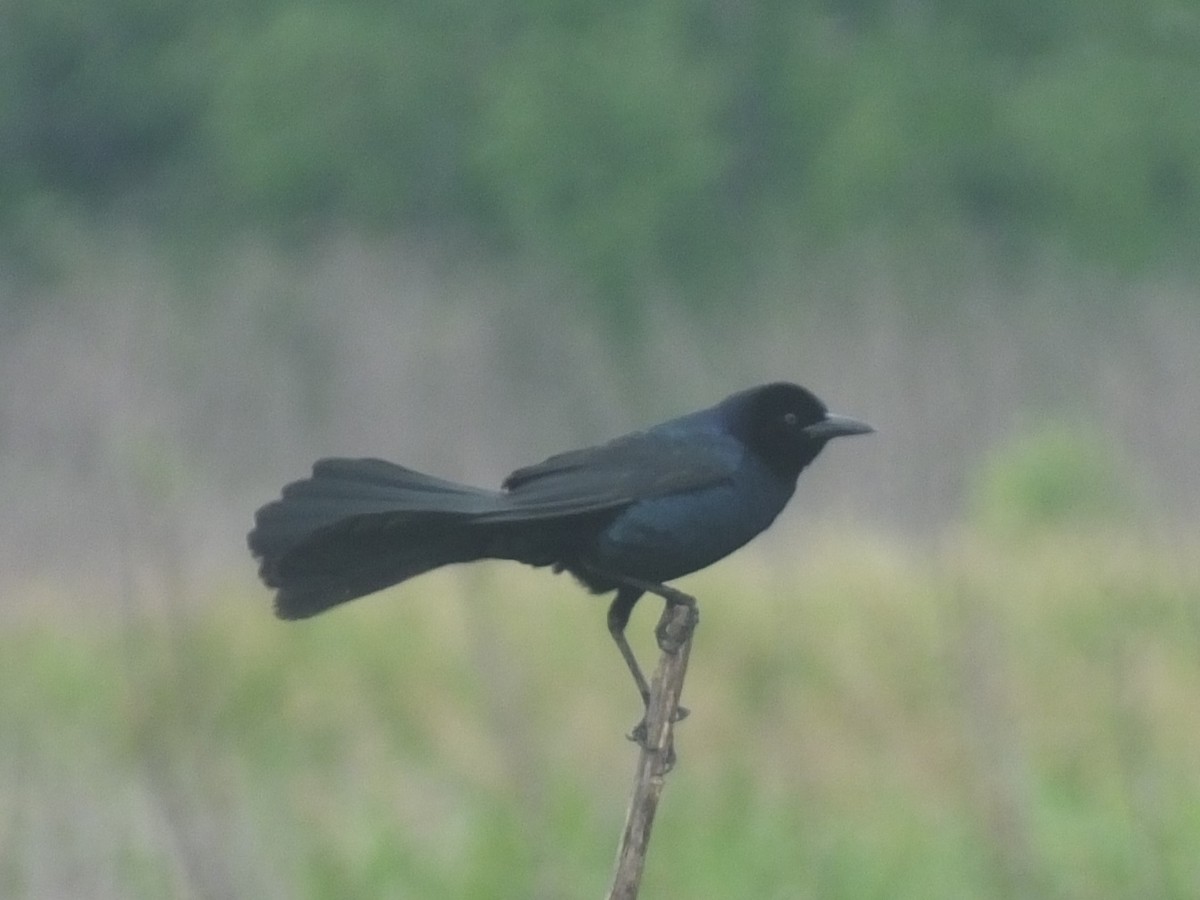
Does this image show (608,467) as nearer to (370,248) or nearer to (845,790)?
(845,790)

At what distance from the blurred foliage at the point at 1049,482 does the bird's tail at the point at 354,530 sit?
9244mm

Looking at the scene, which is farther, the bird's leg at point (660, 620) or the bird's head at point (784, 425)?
the bird's head at point (784, 425)

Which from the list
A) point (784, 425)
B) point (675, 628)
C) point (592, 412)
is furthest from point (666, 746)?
point (592, 412)

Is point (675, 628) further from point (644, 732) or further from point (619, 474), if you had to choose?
point (619, 474)

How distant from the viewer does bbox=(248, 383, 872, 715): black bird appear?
11.4 feet

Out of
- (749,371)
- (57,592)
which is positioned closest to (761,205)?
(749,371)

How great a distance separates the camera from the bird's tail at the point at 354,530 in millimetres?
3441

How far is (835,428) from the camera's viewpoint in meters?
4.13

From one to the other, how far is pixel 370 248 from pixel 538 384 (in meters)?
7.42

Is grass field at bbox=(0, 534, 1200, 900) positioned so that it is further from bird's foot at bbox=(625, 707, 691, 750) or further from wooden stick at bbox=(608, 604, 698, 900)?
wooden stick at bbox=(608, 604, 698, 900)

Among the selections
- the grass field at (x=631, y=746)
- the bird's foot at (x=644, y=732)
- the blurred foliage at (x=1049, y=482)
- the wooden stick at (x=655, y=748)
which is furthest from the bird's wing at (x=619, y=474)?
the blurred foliage at (x=1049, y=482)

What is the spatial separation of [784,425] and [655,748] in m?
1.08

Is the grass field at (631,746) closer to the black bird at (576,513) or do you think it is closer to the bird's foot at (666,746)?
the black bird at (576,513)

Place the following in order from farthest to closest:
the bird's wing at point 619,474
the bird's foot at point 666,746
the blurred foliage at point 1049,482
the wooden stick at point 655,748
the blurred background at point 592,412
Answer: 1. the blurred foliage at point 1049,482
2. the blurred background at point 592,412
3. the bird's wing at point 619,474
4. the bird's foot at point 666,746
5. the wooden stick at point 655,748
